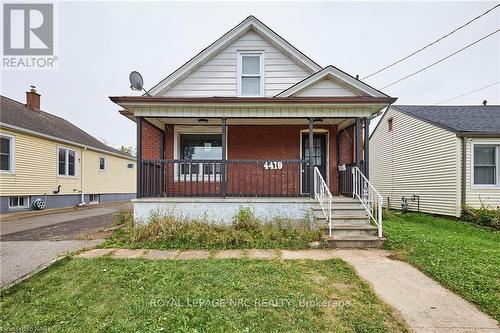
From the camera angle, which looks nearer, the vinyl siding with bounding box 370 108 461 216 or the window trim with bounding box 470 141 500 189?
the window trim with bounding box 470 141 500 189

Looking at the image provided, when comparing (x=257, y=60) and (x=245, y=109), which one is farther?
(x=257, y=60)

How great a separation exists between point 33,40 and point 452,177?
16.5 m

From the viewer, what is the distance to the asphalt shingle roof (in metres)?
9.70

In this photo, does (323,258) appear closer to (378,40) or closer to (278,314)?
(278,314)

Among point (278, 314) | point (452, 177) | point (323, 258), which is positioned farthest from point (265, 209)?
point (452, 177)

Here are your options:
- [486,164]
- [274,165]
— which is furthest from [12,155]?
[486,164]

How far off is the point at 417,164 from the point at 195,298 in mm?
11869

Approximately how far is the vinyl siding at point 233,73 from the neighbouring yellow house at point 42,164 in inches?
299

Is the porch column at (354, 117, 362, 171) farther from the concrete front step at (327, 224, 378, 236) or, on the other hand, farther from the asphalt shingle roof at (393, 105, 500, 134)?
the asphalt shingle roof at (393, 105, 500, 134)

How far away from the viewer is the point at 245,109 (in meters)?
7.09

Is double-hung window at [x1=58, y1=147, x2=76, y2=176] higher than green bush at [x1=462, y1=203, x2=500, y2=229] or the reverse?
higher

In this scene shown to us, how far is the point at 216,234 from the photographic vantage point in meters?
6.02
